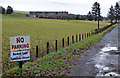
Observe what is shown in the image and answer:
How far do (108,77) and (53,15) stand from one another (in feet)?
386

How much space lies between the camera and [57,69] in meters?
7.97

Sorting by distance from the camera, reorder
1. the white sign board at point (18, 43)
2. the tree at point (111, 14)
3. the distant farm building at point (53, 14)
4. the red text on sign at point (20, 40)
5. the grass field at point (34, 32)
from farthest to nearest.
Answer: the distant farm building at point (53, 14) < the tree at point (111, 14) < the grass field at point (34, 32) < the red text on sign at point (20, 40) < the white sign board at point (18, 43)

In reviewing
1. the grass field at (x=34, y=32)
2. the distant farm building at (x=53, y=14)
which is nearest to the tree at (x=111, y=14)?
the distant farm building at (x=53, y=14)

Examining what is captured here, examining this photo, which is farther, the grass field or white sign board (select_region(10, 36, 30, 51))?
the grass field

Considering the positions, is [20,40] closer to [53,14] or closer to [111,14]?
[111,14]

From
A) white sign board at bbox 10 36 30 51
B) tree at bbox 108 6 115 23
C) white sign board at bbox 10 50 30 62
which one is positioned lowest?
white sign board at bbox 10 50 30 62

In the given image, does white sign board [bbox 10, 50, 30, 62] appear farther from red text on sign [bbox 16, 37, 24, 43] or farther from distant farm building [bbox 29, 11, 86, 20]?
distant farm building [bbox 29, 11, 86, 20]

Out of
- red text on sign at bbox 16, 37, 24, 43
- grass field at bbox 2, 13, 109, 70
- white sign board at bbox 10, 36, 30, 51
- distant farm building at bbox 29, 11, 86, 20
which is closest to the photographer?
white sign board at bbox 10, 36, 30, 51

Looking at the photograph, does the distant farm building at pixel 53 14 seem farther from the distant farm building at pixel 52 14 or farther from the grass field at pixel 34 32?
the grass field at pixel 34 32

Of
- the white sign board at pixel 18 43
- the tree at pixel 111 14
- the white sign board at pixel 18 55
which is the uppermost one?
the tree at pixel 111 14

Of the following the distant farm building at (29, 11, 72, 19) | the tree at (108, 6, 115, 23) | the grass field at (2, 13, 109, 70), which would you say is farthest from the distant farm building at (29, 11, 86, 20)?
the grass field at (2, 13, 109, 70)

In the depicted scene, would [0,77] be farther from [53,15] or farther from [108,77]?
[53,15]

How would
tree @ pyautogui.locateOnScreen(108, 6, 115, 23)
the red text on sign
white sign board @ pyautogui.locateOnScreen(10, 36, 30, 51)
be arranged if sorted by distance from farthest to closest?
tree @ pyautogui.locateOnScreen(108, 6, 115, 23)
the red text on sign
white sign board @ pyautogui.locateOnScreen(10, 36, 30, 51)

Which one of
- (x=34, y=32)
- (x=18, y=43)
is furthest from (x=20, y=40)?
(x=34, y=32)
